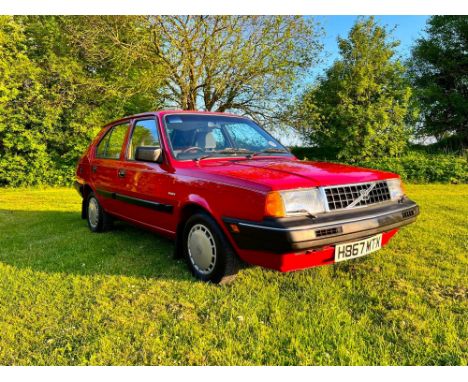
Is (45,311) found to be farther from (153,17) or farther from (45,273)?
(153,17)

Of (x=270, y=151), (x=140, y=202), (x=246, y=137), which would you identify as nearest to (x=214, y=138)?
(x=246, y=137)

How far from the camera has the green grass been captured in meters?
2.29

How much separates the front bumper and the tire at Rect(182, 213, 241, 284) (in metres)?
0.21

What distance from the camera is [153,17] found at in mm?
13125

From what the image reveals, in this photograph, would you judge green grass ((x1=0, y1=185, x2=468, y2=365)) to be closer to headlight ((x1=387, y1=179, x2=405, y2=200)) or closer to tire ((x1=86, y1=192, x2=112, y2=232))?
headlight ((x1=387, y1=179, x2=405, y2=200))

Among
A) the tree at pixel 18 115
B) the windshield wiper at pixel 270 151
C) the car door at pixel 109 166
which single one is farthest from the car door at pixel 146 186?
the tree at pixel 18 115

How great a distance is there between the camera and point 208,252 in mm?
3309

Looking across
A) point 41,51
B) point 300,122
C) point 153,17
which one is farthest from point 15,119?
point 300,122

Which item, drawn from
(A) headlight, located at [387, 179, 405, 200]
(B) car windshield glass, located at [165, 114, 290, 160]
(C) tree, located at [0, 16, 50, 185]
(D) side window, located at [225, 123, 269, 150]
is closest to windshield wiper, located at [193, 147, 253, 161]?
(B) car windshield glass, located at [165, 114, 290, 160]

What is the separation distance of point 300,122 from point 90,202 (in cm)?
1116

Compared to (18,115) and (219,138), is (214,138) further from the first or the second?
(18,115)

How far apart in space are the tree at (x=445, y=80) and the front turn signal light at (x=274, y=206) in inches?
655

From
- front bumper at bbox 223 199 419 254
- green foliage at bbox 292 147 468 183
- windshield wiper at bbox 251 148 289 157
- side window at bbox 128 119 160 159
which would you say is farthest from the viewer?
green foliage at bbox 292 147 468 183

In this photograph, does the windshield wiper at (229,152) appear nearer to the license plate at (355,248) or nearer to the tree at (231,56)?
the license plate at (355,248)
